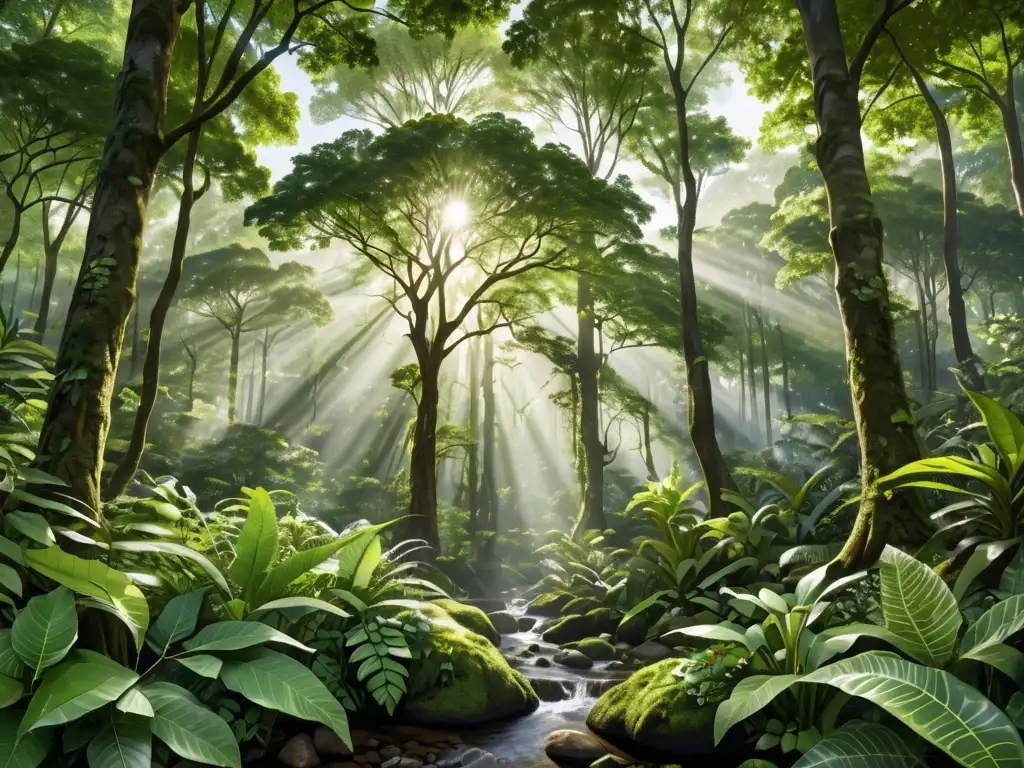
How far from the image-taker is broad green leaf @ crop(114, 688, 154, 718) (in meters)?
2.41

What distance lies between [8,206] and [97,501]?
23.7 metres

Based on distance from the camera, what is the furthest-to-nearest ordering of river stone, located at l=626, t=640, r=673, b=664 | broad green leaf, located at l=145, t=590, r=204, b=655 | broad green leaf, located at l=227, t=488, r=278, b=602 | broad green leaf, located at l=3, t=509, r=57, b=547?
river stone, located at l=626, t=640, r=673, b=664
broad green leaf, located at l=227, t=488, r=278, b=602
broad green leaf, located at l=145, t=590, r=204, b=655
broad green leaf, located at l=3, t=509, r=57, b=547

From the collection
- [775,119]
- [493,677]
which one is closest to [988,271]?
[775,119]

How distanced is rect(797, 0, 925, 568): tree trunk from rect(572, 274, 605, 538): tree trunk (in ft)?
38.9

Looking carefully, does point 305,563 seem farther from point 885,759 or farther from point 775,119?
point 775,119

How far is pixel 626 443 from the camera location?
60.7 meters

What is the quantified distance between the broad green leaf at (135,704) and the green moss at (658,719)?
284 centimetres

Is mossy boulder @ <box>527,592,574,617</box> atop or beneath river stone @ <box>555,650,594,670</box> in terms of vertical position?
beneath

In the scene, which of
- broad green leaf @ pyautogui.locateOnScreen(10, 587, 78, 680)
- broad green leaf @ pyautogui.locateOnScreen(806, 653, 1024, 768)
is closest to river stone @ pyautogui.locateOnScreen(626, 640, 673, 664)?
broad green leaf @ pyautogui.locateOnScreen(806, 653, 1024, 768)

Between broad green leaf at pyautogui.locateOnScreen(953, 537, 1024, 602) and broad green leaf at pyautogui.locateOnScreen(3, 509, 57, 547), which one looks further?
broad green leaf at pyautogui.locateOnScreen(953, 537, 1024, 602)

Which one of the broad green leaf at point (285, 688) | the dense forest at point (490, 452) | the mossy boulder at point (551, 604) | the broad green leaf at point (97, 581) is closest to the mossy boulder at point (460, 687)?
the dense forest at point (490, 452)

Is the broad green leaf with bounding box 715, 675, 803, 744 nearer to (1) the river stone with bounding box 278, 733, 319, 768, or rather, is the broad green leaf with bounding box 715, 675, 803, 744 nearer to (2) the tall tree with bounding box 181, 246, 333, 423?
(1) the river stone with bounding box 278, 733, 319, 768

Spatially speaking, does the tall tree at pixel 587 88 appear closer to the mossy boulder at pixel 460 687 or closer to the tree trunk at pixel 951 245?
the tree trunk at pixel 951 245

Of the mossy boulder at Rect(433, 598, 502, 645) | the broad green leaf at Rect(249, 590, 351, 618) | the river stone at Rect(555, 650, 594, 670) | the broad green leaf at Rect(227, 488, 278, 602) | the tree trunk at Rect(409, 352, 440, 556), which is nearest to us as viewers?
the broad green leaf at Rect(249, 590, 351, 618)
